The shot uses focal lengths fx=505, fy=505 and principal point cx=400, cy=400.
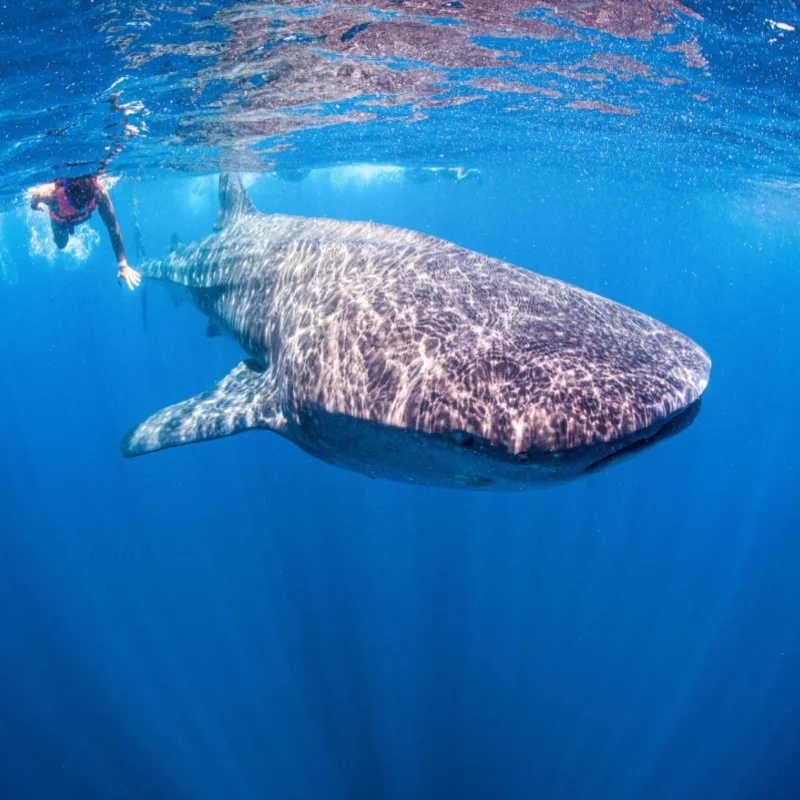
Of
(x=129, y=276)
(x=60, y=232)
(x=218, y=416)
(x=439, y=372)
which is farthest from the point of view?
(x=60, y=232)

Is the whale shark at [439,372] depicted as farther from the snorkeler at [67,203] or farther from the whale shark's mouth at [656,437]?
the snorkeler at [67,203]

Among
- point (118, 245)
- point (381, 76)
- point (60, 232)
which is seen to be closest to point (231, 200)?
point (118, 245)

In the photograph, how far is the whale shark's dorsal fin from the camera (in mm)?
9305

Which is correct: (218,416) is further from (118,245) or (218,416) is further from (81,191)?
(81,191)

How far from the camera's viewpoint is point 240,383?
584 cm

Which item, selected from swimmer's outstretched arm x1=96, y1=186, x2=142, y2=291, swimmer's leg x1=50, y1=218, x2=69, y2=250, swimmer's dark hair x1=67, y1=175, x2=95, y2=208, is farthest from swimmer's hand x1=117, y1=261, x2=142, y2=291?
swimmer's dark hair x1=67, y1=175, x2=95, y2=208

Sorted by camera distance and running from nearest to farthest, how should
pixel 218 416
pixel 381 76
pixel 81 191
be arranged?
pixel 218 416 → pixel 381 76 → pixel 81 191

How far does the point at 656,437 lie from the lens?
2.91 metres

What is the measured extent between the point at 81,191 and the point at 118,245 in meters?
4.24

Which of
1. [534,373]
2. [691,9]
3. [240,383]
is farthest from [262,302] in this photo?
[691,9]

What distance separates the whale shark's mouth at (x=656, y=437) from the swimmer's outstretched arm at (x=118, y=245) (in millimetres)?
9910

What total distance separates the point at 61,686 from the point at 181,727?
4623 mm

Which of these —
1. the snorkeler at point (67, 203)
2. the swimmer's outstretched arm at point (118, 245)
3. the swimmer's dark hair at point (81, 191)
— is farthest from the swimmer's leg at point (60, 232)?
the swimmer's outstretched arm at point (118, 245)

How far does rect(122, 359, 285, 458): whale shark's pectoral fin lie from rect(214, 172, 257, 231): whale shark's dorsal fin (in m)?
4.58
